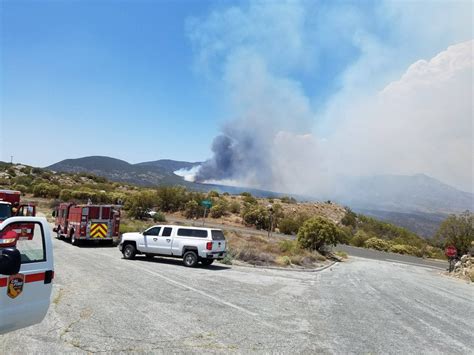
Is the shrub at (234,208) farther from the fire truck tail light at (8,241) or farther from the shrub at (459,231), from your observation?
the fire truck tail light at (8,241)

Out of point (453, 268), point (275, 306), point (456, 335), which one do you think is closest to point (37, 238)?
point (275, 306)

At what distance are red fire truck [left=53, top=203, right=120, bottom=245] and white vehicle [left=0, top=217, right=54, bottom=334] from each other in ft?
67.1

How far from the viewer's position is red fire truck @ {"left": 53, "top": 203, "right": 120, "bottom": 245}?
25703 mm

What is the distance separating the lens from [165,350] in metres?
6.85

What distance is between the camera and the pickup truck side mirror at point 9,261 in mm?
4645

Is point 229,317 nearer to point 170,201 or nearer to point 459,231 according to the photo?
point 459,231

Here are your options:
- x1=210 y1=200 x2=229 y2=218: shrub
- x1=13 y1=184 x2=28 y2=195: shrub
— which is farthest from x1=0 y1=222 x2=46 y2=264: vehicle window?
x1=13 y1=184 x2=28 y2=195: shrub

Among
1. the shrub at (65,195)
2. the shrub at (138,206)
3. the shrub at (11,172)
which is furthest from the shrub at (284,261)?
the shrub at (11,172)

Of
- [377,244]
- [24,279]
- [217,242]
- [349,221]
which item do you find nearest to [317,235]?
[217,242]

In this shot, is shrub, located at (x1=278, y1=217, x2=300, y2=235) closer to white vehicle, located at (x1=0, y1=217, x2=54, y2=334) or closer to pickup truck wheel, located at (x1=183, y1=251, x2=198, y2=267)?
pickup truck wheel, located at (x1=183, y1=251, x2=198, y2=267)

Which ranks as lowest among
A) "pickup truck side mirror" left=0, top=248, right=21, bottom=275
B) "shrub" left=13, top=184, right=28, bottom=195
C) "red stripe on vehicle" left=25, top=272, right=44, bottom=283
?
"red stripe on vehicle" left=25, top=272, right=44, bottom=283

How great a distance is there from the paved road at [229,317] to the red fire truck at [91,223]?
29.7ft

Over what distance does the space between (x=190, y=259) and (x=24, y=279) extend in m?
14.4

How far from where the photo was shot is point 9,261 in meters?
4.68
